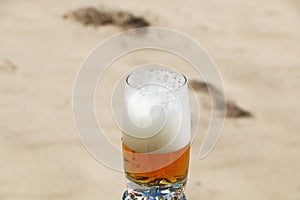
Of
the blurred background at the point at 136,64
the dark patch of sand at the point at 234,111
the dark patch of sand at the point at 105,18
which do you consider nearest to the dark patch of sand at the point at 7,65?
the blurred background at the point at 136,64

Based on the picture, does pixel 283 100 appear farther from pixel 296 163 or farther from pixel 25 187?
pixel 25 187

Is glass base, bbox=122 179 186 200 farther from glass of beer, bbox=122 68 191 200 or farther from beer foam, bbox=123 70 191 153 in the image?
beer foam, bbox=123 70 191 153

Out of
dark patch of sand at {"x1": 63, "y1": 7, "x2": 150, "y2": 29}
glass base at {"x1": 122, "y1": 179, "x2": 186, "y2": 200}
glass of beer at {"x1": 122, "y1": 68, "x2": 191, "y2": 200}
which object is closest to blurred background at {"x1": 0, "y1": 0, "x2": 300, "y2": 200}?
dark patch of sand at {"x1": 63, "y1": 7, "x2": 150, "y2": 29}

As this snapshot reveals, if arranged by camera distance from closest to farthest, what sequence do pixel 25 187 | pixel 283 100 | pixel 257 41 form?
pixel 25 187, pixel 283 100, pixel 257 41

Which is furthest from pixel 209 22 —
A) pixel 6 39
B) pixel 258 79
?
pixel 6 39

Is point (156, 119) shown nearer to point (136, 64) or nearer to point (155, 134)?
point (155, 134)

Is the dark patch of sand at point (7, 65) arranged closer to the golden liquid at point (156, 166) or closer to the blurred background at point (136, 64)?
the blurred background at point (136, 64)

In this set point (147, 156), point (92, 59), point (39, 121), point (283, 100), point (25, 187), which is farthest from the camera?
point (92, 59)
